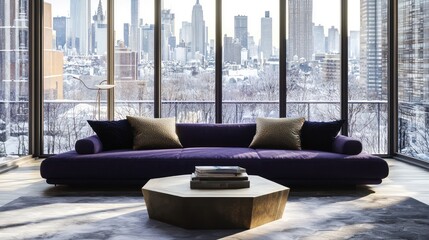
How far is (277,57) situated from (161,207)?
4.48 metres

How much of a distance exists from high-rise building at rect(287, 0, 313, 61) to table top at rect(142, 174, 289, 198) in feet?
12.6

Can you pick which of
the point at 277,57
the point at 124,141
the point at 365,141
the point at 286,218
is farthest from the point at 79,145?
the point at 365,141

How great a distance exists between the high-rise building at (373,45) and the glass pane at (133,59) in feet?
9.64

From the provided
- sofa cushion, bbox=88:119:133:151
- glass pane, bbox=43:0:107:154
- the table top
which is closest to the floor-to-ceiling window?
glass pane, bbox=43:0:107:154

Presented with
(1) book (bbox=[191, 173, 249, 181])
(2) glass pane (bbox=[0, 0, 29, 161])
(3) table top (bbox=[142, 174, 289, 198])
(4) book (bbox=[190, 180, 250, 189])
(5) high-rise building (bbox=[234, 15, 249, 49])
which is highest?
(5) high-rise building (bbox=[234, 15, 249, 49])

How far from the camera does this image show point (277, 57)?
29.2 feet

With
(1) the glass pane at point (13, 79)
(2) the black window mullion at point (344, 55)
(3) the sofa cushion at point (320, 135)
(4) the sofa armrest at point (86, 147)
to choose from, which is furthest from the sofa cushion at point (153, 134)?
(2) the black window mullion at point (344, 55)

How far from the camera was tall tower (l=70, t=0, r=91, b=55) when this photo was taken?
883cm

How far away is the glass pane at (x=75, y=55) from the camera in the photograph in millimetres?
8820

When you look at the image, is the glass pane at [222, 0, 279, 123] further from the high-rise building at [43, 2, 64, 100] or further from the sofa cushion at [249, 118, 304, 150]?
the high-rise building at [43, 2, 64, 100]

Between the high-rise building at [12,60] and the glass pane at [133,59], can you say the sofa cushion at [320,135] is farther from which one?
the high-rise building at [12,60]

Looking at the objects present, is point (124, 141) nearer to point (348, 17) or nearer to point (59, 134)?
point (59, 134)

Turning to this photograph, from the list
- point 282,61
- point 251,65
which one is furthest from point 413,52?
point 251,65

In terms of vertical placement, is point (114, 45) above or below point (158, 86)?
above
